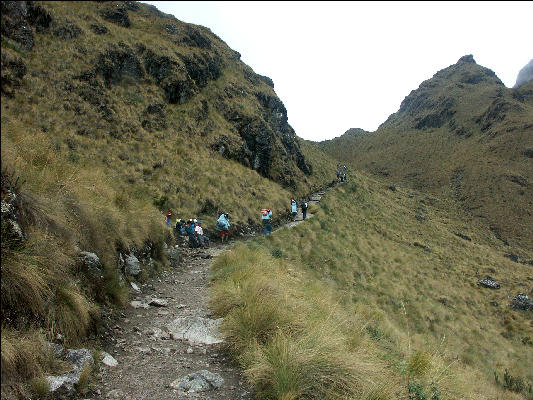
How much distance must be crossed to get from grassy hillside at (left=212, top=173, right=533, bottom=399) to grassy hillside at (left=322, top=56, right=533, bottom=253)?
14.5 m

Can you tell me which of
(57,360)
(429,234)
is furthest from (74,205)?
(429,234)

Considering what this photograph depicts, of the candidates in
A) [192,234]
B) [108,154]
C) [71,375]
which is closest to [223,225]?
[192,234]

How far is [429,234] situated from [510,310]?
49.6ft

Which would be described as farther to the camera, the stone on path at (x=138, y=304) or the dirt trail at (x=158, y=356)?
the stone on path at (x=138, y=304)

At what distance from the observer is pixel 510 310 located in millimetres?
21000

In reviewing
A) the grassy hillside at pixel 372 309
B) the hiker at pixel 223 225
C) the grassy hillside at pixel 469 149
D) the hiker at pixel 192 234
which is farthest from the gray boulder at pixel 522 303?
the grassy hillside at pixel 469 149

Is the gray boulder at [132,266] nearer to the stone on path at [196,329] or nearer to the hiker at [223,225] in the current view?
the stone on path at [196,329]

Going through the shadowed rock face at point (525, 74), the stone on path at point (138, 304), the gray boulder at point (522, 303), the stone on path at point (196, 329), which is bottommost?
the gray boulder at point (522, 303)

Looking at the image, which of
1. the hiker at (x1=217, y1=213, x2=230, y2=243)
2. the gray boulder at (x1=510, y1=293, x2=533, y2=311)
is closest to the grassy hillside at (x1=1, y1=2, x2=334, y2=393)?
the hiker at (x1=217, y1=213, x2=230, y2=243)

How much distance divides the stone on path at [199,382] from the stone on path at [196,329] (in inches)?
36.4

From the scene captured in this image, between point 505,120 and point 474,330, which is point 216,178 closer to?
point 474,330

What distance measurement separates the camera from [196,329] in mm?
5551

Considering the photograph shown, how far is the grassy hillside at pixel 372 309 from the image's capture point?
395 centimetres

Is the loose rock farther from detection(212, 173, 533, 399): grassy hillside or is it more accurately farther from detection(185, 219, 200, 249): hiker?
detection(185, 219, 200, 249): hiker
